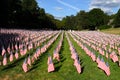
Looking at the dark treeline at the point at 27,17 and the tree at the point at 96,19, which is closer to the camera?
the dark treeline at the point at 27,17

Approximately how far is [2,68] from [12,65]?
129 cm

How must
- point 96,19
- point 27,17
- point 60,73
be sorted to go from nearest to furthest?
point 60,73
point 27,17
point 96,19

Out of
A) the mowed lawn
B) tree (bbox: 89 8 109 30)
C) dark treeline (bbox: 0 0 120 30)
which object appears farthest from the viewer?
tree (bbox: 89 8 109 30)

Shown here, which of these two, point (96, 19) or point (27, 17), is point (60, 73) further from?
point (96, 19)

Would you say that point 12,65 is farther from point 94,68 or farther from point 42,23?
point 42,23

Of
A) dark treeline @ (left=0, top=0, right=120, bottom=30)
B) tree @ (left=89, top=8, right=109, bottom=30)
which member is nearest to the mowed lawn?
dark treeline @ (left=0, top=0, right=120, bottom=30)

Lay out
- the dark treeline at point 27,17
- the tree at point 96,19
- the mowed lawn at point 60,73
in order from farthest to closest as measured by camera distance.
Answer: the tree at point 96,19 < the dark treeline at point 27,17 < the mowed lawn at point 60,73

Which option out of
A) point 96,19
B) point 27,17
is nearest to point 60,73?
point 27,17

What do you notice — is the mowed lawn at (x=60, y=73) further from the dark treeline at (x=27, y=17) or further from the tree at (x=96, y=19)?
the tree at (x=96, y=19)

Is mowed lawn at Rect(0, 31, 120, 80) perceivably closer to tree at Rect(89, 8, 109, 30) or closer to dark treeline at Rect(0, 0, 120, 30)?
dark treeline at Rect(0, 0, 120, 30)

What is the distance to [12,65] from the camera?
21453 mm

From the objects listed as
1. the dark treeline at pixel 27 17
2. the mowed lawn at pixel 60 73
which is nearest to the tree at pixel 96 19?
the dark treeline at pixel 27 17

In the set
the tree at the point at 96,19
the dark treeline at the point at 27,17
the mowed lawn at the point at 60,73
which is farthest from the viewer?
the tree at the point at 96,19

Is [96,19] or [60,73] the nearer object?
[60,73]
